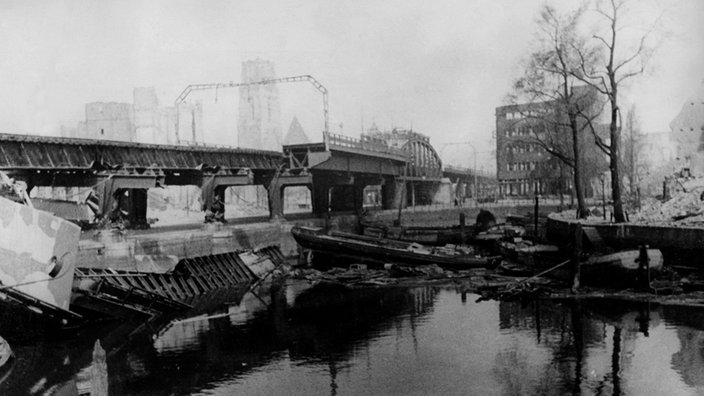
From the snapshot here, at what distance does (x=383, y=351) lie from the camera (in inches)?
752

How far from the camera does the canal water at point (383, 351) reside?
1548 cm

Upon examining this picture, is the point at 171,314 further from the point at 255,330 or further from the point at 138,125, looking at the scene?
the point at 138,125

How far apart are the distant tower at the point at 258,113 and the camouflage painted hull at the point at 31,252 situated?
92043 millimetres

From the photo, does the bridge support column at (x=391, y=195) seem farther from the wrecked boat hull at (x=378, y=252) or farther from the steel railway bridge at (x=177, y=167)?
the wrecked boat hull at (x=378, y=252)

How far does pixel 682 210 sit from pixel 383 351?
866 inches

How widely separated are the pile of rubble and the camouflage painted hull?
27.9 metres

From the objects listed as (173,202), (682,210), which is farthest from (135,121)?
(682,210)

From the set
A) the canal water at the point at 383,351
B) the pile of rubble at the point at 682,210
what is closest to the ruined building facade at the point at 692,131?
the pile of rubble at the point at 682,210

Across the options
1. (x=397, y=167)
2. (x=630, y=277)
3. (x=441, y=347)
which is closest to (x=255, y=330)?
(x=441, y=347)

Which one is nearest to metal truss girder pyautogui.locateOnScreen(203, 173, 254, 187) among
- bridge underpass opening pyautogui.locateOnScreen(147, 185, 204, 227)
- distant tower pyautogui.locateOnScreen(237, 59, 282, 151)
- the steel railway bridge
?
the steel railway bridge

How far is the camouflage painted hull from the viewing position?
63.4 feet

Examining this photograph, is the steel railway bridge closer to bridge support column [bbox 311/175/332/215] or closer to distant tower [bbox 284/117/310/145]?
bridge support column [bbox 311/175/332/215]

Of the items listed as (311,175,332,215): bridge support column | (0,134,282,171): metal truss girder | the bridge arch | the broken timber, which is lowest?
the broken timber

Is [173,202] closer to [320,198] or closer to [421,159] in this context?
[421,159]
